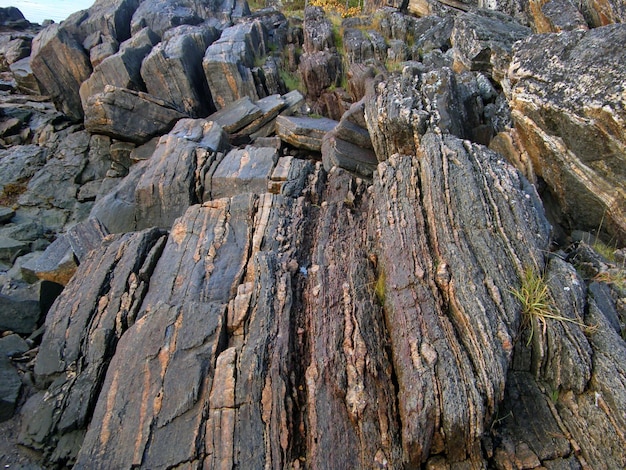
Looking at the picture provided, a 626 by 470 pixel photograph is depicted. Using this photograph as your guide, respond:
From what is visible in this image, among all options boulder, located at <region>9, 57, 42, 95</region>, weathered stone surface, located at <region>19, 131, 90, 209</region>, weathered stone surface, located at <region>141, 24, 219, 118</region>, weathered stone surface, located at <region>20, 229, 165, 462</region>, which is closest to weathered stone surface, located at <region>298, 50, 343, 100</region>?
weathered stone surface, located at <region>141, 24, 219, 118</region>

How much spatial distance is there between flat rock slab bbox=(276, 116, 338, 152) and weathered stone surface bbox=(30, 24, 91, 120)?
36.3 feet

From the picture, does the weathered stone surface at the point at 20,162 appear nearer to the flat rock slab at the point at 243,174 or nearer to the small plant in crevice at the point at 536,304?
the flat rock slab at the point at 243,174

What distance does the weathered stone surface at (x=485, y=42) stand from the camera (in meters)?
13.1

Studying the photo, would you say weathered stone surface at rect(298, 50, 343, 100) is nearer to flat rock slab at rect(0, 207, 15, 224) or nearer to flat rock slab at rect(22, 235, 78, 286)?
flat rock slab at rect(22, 235, 78, 286)

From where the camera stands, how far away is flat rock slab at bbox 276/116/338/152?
13688 mm

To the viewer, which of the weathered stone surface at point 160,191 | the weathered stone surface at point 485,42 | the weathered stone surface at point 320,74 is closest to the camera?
the weathered stone surface at point 160,191

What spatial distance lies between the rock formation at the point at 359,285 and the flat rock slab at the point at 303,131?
8 centimetres

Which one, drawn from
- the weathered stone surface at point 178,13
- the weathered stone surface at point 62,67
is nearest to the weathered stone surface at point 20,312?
the weathered stone surface at point 62,67

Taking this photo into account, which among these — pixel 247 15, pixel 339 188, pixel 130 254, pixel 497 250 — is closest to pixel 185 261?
pixel 130 254

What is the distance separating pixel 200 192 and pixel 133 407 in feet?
21.0

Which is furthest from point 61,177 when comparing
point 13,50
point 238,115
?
point 13,50

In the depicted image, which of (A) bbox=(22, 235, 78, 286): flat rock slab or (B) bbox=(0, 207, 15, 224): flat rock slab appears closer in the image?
(A) bbox=(22, 235, 78, 286): flat rock slab

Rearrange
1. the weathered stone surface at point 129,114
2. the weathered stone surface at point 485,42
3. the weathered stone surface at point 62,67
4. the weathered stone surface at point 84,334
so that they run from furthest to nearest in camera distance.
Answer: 1. the weathered stone surface at point 62,67
2. the weathered stone surface at point 129,114
3. the weathered stone surface at point 485,42
4. the weathered stone surface at point 84,334

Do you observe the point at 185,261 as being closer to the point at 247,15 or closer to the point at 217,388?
the point at 217,388
